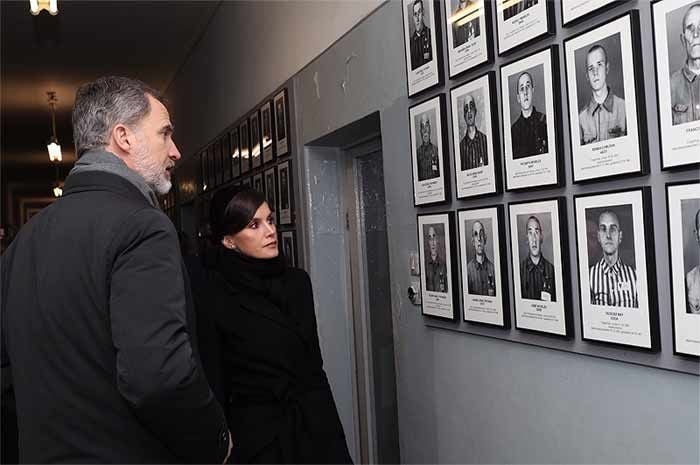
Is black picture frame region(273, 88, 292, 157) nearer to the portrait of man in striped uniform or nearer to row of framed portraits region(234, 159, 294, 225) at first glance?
row of framed portraits region(234, 159, 294, 225)

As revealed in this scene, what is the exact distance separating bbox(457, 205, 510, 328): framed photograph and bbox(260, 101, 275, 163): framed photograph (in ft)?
7.37

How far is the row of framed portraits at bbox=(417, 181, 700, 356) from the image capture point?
1.42m

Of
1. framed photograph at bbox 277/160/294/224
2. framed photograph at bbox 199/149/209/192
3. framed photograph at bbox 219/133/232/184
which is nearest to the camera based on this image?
framed photograph at bbox 277/160/294/224

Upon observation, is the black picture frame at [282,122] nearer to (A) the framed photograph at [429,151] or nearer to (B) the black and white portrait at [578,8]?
(A) the framed photograph at [429,151]

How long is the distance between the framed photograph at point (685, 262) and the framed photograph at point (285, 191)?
2.70m

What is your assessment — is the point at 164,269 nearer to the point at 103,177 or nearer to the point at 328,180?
the point at 103,177

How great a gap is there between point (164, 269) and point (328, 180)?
7.88 ft

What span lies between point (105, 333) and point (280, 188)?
8.99 feet

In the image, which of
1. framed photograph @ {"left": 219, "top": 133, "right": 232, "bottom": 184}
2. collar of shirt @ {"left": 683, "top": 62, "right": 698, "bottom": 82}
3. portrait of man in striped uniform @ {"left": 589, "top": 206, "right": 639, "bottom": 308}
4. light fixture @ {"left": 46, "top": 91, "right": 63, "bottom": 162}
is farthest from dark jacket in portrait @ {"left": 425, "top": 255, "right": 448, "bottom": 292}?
light fixture @ {"left": 46, "top": 91, "right": 63, "bottom": 162}

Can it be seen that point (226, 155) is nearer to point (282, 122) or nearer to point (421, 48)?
point (282, 122)

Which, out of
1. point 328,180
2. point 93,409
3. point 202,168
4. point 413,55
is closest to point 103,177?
point 93,409

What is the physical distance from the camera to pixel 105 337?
1419mm

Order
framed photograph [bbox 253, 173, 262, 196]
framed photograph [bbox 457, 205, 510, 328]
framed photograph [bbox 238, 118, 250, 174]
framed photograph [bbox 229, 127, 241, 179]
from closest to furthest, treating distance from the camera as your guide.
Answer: framed photograph [bbox 457, 205, 510, 328] → framed photograph [bbox 253, 173, 262, 196] → framed photograph [bbox 238, 118, 250, 174] → framed photograph [bbox 229, 127, 241, 179]

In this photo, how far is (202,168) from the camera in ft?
21.4
